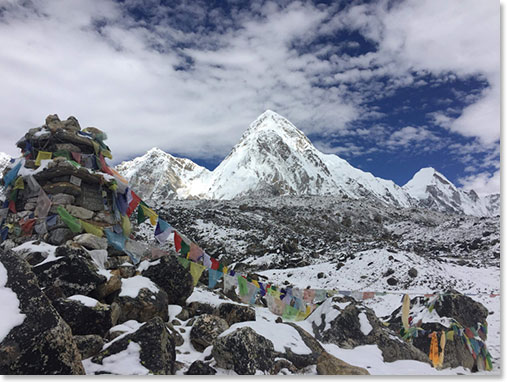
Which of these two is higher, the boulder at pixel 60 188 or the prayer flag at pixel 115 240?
the boulder at pixel 60 188

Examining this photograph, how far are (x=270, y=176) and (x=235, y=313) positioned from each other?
306 feet

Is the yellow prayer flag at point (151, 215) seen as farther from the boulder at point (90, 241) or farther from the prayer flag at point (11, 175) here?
Result: the prayer flag at point (11, 175)

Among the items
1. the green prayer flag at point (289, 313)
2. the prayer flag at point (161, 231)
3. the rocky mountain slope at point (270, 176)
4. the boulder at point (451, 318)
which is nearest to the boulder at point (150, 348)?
the prayer flag at point (161, 231)

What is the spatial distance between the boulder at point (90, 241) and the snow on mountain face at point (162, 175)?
10642 centimetres

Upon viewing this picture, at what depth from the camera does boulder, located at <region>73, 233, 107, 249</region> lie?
21.4ft

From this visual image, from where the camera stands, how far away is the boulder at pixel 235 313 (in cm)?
611

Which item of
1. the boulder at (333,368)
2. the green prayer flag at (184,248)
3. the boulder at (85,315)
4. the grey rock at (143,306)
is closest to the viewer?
the boulder at (85,315)

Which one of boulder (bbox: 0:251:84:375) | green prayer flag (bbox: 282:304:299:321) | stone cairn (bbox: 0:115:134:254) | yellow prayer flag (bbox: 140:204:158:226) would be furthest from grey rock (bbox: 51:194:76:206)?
green prayer flag (bbox: 282:304:299:321)

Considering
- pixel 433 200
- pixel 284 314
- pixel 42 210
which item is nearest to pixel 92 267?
pixel 42 210

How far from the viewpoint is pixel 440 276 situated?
476 inches

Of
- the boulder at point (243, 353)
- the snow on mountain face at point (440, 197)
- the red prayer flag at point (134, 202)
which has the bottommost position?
the boulder at point (243, 353)

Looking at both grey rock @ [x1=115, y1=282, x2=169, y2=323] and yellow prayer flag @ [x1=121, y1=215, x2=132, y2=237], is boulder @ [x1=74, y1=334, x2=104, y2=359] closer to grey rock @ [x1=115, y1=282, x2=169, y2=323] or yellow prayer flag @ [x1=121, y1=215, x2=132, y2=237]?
grey rock @ [x1=115, y1=282, x2=169, y2=323]

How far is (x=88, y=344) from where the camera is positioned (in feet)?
12.2

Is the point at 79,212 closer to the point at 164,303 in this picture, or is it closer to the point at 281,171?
the point at 164,303
